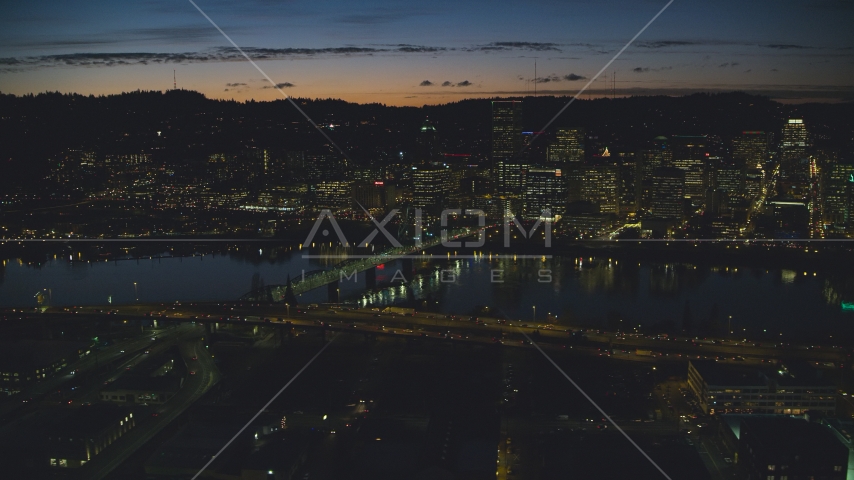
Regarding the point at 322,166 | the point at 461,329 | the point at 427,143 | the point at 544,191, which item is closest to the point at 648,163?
the point at 544,191

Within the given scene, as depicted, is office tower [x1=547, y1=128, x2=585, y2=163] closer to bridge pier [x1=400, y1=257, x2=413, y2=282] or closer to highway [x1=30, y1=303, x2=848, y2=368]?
bridge pier [x1=400, y1=257, x2=413, y2=282]

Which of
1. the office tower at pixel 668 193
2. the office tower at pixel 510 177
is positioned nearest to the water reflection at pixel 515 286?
the office tower at pixel 668 193

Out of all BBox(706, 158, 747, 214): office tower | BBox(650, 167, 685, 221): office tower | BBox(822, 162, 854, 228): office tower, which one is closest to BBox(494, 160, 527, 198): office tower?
BBox(650, 167, 685, 221): office tower

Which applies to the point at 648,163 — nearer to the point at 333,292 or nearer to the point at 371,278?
the point at 371,278

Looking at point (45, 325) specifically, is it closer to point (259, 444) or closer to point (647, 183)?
point (259, 444)

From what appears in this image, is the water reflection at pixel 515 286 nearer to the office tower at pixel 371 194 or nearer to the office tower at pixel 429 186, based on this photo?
the office tower at pixel 429 186

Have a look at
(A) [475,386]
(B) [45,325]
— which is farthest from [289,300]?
(A) [475,386]
